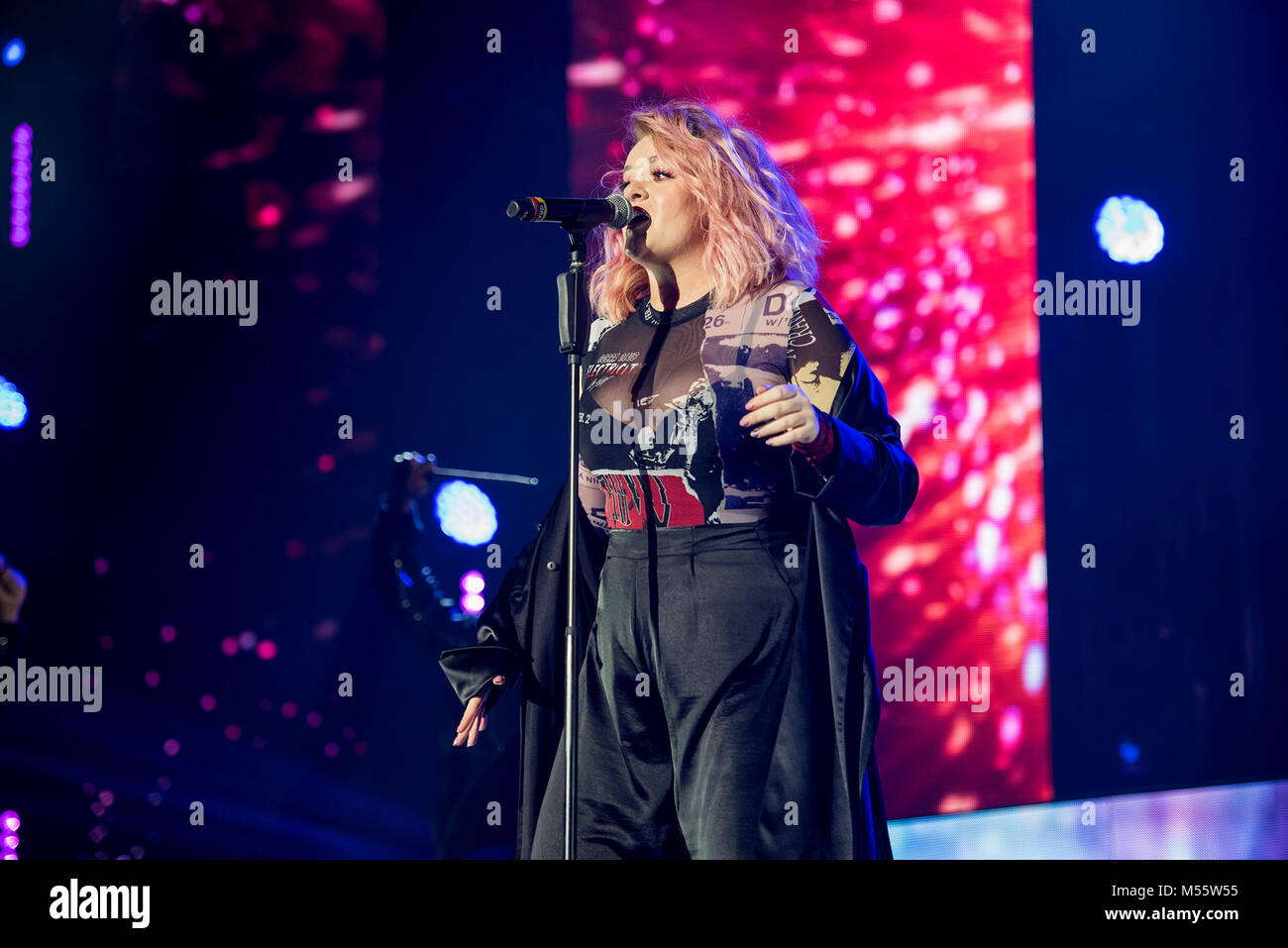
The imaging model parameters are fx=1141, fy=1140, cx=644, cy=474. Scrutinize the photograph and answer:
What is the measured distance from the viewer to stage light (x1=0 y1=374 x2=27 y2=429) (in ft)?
10.1

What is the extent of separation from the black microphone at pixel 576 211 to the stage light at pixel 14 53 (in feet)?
6.30

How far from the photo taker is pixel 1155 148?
316 cm

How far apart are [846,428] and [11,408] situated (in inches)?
90.9

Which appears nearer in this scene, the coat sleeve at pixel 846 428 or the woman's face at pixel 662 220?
the coat sleeve at pixel 846 428

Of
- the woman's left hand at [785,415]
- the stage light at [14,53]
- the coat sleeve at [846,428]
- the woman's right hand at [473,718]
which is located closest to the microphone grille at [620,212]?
the coat sleeve at [846,428]

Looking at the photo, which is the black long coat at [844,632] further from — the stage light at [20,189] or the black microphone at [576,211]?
the stage light at [20,189]

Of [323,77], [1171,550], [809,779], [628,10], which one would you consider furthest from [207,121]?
[1171,550]

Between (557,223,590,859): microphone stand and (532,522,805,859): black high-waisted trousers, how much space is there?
8 cm

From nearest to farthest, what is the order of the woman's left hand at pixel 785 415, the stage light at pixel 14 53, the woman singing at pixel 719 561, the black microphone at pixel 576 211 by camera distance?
the woman's left hand at pixel 785 415 → the black microphone at pixel 576 211 → the woman singing at pixel 719 561 → the stage light at pixel 14 53

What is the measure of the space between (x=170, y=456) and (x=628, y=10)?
1.74 meters

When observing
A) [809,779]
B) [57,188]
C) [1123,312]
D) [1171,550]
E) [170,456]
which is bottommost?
[809,779]

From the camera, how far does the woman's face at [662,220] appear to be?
7.68ft
